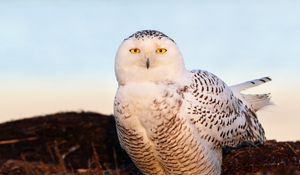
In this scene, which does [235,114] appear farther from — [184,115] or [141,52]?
[141,52]

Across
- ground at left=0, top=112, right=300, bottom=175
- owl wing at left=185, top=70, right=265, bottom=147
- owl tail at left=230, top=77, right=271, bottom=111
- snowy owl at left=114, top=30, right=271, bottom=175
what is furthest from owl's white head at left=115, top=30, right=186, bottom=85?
ground at left=0, top=112, right=300, bottom=175

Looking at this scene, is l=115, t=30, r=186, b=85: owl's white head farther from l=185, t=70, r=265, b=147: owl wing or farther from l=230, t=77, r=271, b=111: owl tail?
l=230, t=77, r=271, b=111: owl tail

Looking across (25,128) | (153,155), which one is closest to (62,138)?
(25,128)

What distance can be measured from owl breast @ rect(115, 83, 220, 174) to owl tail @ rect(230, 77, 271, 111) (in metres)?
1.56

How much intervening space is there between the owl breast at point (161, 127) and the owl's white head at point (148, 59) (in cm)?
11

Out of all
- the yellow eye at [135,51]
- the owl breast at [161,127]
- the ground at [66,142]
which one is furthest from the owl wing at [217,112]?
the ground at [66,142]

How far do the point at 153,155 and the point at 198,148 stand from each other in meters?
0.52

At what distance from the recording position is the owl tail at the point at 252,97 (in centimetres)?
1012

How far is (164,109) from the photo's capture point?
8.37 m

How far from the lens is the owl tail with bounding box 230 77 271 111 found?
1012cm

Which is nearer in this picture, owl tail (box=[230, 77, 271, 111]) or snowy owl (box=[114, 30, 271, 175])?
snowy owl (box=[114, 30, 271, 175])

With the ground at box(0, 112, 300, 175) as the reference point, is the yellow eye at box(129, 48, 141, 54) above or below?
above

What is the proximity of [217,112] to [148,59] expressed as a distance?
118cm

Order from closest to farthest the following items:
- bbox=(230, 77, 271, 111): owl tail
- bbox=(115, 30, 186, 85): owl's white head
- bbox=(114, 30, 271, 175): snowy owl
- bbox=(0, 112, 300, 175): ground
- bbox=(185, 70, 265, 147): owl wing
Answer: bbox=(115, 30, 186, 85): owl's white head, bbox=(114, 30, 271, 175): snowy owl, bbox=(185, 70, 265, 147): owl wing, bbox=(230, 77, 271, 111): owl tail, bbox=(0, 112, 300, 175): ground
